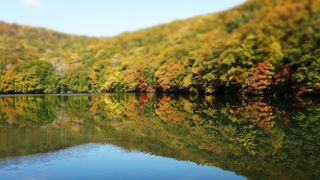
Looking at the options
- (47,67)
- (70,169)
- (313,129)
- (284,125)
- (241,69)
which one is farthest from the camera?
(47,67)

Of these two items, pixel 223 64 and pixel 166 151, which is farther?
pixel 223 64

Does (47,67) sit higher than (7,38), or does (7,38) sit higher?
(7,38)

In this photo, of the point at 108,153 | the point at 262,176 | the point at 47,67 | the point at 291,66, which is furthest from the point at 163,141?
the point at 47,67

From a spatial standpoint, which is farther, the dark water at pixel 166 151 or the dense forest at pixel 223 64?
the dense forest at pixel 223 64

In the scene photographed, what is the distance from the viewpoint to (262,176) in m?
8.73

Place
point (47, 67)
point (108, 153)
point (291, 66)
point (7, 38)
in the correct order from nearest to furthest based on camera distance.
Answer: point (108, 153) < point (291, 66) < point (47, 67) < point (7, 38)

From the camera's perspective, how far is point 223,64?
48344 millimetres

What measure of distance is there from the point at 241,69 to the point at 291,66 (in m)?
7.05

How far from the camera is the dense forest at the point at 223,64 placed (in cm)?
3897

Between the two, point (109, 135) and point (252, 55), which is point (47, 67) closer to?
point (252, 55)

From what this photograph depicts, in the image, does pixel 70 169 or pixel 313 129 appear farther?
pixel 313 129

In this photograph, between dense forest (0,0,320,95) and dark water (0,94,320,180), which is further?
dense forest (0,0,320,95)

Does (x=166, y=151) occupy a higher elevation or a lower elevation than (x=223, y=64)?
lower

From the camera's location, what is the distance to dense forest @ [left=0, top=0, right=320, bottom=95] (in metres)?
39.0
